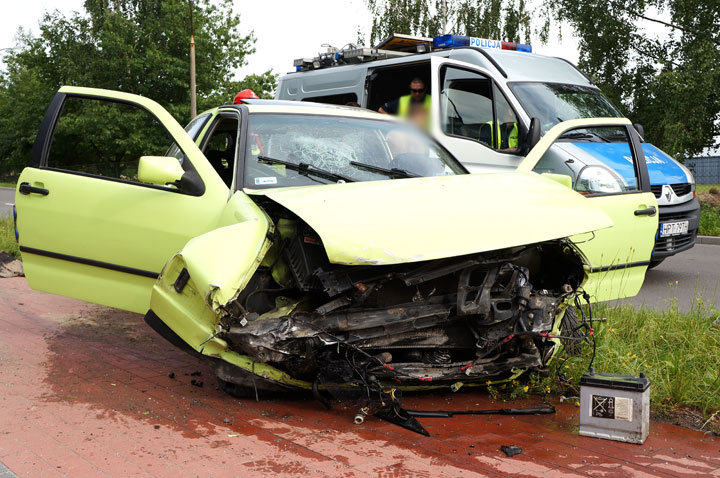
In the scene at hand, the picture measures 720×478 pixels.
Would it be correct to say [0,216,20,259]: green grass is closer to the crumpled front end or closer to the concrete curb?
the crumpled front end

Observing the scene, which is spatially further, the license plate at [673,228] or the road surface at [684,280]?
the license plate at [673,228]

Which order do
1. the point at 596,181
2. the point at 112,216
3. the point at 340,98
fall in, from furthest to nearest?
the point at 340,98, the point at 596,181, the point at 112,216

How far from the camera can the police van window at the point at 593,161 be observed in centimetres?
691

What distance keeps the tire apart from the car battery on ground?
778 millimetres

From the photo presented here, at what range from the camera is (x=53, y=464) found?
3217 mm

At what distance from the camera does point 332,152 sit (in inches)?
189

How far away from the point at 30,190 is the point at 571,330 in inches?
145

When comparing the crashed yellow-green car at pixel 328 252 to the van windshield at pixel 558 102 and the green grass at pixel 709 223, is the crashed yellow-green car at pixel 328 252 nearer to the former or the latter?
the van windshield at pixel 558 102

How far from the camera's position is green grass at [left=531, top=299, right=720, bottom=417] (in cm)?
417

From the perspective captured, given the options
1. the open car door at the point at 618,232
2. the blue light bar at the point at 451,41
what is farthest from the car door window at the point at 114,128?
the open car door at the point at 618,232

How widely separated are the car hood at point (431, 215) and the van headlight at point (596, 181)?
273 cm

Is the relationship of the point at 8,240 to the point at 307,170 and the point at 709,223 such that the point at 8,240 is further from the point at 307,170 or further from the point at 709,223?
the point at 709,223

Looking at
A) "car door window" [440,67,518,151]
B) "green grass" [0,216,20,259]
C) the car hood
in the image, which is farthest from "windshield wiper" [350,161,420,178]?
"green grass" [0,216,20,259]

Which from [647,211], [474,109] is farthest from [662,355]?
[474,109]
